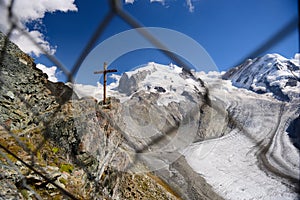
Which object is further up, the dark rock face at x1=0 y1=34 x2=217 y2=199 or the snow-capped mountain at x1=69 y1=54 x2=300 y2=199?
the dark rock face at x1=0 y1=34 x2=217 y2=199

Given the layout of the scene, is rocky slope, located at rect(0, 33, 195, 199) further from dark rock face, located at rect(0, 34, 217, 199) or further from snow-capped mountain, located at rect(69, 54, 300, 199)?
snow-capped mountain, located at rect(69, 54, 300, 199)

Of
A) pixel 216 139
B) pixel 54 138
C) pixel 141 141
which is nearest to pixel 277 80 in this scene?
pixel 216 139

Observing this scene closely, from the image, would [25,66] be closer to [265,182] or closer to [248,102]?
[265,182]

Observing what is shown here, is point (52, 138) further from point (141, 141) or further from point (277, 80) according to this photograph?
point (277, 80)

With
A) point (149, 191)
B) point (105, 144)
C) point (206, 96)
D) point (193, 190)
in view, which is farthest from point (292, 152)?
point (206, 96)

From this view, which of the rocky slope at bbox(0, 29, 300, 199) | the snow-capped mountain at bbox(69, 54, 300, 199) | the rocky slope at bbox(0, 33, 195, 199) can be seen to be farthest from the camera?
the snow-capped mountain at bbox(69, 54, 300, 199)

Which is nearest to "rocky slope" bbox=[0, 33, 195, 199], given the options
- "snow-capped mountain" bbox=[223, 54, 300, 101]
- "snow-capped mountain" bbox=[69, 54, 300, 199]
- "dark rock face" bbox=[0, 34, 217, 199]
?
"dark rock face" bbox=[0, 34, 217, 199]

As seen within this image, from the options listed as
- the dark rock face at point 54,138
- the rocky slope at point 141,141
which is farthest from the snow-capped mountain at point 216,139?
the dark rock face at point 54,138

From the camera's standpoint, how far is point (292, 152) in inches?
847

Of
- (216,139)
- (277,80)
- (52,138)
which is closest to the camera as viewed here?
(52,138)

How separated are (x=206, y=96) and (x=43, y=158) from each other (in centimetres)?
267

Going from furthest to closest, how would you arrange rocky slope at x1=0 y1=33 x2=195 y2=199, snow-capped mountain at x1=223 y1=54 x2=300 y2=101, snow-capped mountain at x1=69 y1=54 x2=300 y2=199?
snow-capped mountain at x1=223 y1=54 x2=300 y2=101 → snow-capped mountain at x1=69 y1=54 x2=300 y2=199 → rocky slope at x1=0 y1=33 x2=195 y2=199

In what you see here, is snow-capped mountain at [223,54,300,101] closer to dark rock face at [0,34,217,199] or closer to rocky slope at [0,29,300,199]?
rocky slope at [0,29,300,199]

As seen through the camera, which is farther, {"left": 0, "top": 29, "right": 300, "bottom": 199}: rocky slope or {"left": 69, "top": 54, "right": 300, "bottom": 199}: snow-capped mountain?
{"left": 69, "top": 54, "right": 300, "bottom": 199}: snow-capped mountain
